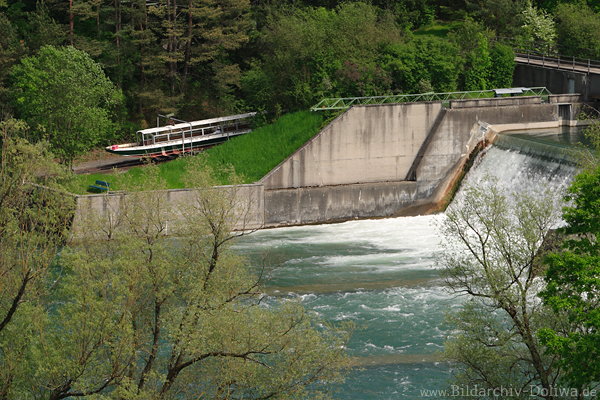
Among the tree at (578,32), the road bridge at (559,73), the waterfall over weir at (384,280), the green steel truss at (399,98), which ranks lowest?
the waterfall over weir at (384,280)

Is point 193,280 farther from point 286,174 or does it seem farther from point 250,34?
point 250,34

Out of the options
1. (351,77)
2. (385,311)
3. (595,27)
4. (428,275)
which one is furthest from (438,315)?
(595,27)

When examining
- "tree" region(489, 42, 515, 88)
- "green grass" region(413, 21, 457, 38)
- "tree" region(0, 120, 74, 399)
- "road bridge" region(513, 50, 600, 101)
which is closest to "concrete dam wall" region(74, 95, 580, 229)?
"tree" region(489, 42, 515, 88)

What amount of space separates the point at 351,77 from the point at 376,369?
71.0 feet

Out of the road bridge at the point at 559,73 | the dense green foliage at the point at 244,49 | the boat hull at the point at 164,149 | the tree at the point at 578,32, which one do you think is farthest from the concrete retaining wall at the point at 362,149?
the tree at the point at 578,32

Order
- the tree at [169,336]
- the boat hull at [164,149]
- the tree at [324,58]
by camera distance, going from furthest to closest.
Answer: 1. the boat hull at [164,149]
2. the tree at [324,58]
3. the tree at [169,336]

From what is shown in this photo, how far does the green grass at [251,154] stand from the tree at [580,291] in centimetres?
2486

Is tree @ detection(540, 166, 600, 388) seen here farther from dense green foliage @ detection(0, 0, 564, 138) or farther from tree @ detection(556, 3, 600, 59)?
tree @ detection(556, 3, 600, 59)

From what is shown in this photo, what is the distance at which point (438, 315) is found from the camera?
3011 cm

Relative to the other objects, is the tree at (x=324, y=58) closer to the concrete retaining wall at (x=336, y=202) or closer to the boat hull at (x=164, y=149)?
the boat hull at (x=164, y=149)

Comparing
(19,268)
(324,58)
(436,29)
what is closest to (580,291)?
(19,268)

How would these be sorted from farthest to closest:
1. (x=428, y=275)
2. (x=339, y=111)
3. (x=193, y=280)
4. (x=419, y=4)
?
(x=419, y=4), (x=339, y=111), (x=428, y=275), (x=193, y=280)

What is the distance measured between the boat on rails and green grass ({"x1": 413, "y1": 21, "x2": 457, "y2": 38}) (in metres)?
13.2

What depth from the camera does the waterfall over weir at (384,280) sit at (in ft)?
86.5
